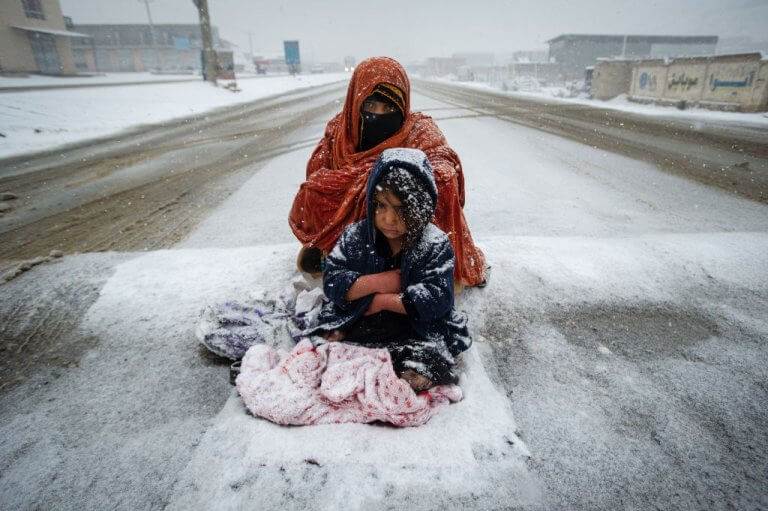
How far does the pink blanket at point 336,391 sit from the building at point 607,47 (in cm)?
4890

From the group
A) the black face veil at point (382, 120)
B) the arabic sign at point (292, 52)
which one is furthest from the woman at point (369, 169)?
the arabic sign at point (292, 52)

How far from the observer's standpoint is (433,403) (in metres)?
1.74

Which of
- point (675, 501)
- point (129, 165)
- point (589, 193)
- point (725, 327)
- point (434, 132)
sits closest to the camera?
point (675, 501)

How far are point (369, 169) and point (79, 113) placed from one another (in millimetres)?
13710

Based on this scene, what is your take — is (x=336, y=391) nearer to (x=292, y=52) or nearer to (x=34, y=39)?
(x=34, y=39)

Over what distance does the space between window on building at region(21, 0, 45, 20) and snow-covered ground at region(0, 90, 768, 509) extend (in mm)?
34591

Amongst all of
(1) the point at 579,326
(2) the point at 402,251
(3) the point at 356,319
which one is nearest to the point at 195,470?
(3) the point at 356,319

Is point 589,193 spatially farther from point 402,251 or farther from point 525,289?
point 402,251

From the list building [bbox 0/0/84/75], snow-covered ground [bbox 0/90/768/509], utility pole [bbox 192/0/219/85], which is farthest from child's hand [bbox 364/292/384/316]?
building [bbox 0/0/84/75]

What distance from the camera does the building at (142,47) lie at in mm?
49750

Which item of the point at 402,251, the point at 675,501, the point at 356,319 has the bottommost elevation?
the point at 675,501

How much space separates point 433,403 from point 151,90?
859 inches

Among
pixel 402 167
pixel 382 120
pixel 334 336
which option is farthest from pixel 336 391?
pixel 382 120

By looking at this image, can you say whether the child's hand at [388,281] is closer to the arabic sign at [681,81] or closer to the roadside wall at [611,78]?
the arabic sign at [681,81]
